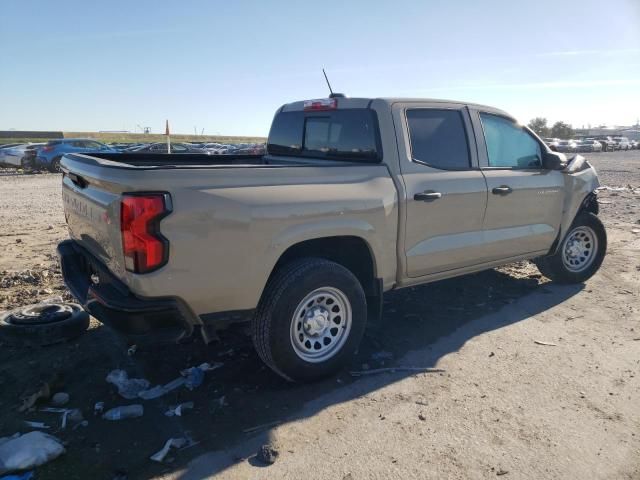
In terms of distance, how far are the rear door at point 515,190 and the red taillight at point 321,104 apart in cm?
129

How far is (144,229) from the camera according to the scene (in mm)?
2854

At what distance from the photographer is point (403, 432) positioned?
3.13 metres

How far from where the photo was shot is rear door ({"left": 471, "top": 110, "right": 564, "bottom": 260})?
479cm

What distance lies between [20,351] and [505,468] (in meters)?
3.59

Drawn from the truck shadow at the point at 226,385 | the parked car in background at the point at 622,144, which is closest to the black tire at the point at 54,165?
the truck shadow at the point at 226,385

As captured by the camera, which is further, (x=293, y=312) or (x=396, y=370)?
(x=396, y=370)

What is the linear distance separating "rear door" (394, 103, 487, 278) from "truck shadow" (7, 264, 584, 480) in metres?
0.67

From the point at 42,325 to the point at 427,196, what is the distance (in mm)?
3222

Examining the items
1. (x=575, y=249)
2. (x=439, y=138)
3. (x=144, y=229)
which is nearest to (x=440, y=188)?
(x=439, y=138)

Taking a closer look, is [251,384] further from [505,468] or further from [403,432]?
[505,468]

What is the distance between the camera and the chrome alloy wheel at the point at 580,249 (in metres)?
5.97

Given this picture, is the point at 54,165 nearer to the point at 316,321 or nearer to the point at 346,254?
the point at 346,254

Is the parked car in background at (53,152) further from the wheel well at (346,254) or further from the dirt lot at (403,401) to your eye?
the wheel well at (346,254)

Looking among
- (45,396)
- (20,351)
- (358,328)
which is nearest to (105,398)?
(45,396)
